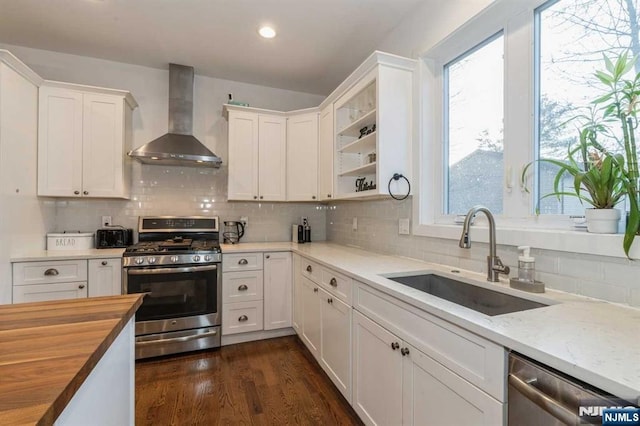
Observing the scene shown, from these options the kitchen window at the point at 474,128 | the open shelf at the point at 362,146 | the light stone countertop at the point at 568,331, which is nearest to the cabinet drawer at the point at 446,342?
the light stone countertop at the point at 568,331

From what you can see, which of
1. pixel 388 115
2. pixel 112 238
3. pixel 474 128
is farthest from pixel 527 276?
pixel 112 238

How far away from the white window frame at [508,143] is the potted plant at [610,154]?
0.11 m

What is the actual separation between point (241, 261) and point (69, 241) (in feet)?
5.02

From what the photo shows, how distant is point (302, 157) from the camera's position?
10.8 feet

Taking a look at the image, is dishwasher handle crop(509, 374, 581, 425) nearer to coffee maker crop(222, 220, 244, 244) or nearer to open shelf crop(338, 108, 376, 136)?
open shelf crop(338, 108, 376, 136)

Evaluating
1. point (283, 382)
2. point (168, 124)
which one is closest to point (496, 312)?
point (283, 382)

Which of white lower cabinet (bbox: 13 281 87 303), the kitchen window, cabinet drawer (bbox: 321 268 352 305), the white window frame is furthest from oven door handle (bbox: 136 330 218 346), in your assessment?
the kitchen window

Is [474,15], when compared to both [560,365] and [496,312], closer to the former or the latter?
[496,312]

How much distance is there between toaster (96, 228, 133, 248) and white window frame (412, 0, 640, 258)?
265 cm

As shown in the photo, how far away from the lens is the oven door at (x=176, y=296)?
254 centimetres

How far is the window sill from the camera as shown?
1.13 meters

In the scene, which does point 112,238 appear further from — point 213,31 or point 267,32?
point 267,32

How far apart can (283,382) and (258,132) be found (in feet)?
7.78

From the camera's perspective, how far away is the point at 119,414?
39.0 inches
